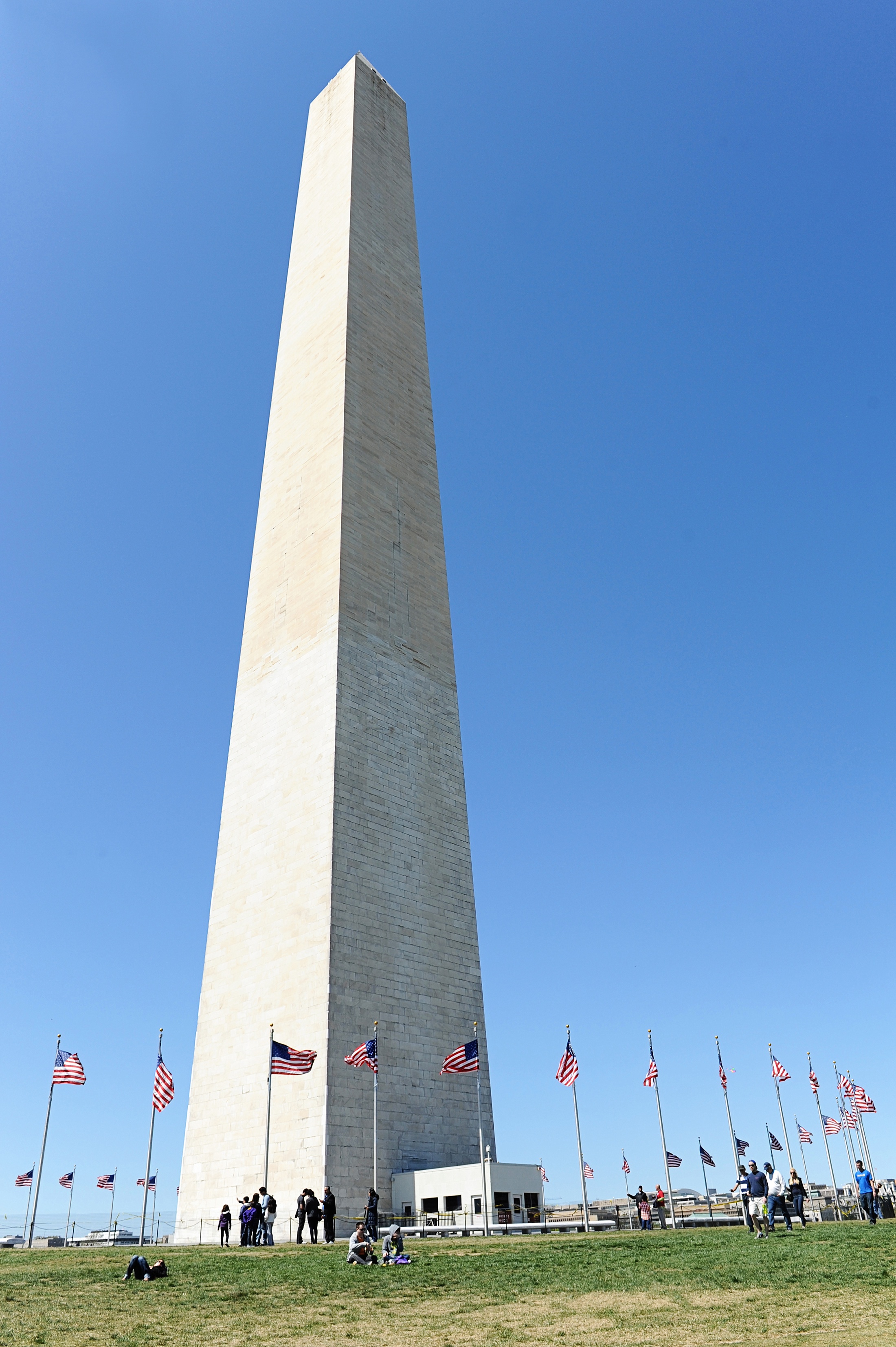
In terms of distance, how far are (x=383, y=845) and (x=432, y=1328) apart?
1826 cm

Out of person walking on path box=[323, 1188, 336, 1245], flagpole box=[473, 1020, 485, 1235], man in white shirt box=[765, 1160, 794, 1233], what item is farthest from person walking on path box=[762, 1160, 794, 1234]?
person walking on path box=[323, 1188, 336, 1245]

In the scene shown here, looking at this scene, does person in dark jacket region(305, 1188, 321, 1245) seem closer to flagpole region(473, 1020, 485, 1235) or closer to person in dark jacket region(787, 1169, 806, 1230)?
flagpole region(473, 1020, 485, 1235)

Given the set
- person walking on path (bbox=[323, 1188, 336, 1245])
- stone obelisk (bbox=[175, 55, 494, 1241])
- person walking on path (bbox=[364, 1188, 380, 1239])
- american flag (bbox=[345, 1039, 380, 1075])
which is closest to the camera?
person walking on path (bbox=[364, 1188, 380, 1239])

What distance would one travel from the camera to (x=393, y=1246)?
17766 millimetres

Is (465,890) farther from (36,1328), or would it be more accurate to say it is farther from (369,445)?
(36,1328)

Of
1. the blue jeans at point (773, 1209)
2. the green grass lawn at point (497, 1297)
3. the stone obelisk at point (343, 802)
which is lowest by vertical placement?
the green grass lawn at point (497, 1297)

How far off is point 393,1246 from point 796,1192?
10.9m

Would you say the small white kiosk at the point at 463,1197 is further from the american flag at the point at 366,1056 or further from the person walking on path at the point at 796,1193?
the person walking on path at the point at 796,1193

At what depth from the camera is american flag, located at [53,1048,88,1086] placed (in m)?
27.3

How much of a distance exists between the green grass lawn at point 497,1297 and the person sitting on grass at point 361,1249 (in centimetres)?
34

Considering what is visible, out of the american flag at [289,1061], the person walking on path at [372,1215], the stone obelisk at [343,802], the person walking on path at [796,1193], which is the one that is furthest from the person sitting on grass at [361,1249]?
the person walking on path at [796,1193]

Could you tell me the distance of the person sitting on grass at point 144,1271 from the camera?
54.5ft

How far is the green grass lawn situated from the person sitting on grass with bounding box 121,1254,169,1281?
0.79 ft

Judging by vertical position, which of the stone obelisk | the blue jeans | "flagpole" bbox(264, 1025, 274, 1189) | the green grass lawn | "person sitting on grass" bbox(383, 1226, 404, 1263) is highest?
the stone obelisk
